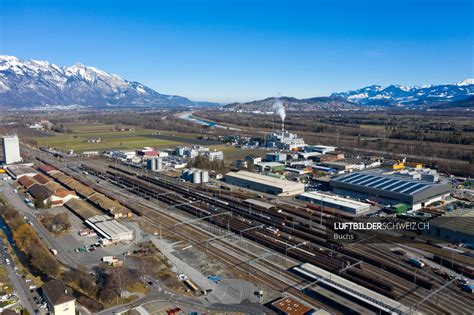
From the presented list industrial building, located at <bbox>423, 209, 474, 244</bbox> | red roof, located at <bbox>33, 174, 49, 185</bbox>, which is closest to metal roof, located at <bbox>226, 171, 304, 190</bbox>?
industrial building, located at <bbox>423, 209, 474, 244</bbox>

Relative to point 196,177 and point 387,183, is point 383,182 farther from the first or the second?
point 196,177

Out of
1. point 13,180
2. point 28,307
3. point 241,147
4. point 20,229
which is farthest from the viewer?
point 241,147

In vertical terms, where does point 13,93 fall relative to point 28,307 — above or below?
above

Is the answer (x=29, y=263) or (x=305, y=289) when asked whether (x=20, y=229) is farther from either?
(x=305, y=289)

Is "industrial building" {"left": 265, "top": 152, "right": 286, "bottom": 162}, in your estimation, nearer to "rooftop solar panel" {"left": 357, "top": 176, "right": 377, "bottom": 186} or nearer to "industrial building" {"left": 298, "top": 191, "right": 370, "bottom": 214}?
"industrial building" {"left": 298, "top": 191, "right": 370, "bottom": 214}

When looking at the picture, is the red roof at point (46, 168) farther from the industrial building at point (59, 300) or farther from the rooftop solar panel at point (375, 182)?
the rooftop solar panel at point (375, 182)

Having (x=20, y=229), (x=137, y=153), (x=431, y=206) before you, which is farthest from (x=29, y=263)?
(x=137, y=153)

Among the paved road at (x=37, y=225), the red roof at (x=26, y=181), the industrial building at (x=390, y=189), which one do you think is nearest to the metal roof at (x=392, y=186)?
the industrial building at (x=390, y=189)
